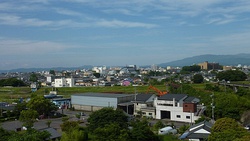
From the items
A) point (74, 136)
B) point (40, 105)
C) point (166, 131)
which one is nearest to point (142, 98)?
point (40, 105)

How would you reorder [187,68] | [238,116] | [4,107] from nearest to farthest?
[238,116], [4,107], [187,68]

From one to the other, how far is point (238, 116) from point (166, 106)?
5291 millimetres

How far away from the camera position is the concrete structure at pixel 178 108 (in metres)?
20.6

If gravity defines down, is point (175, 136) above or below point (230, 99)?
below

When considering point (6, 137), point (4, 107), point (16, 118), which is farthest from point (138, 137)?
A: point (4, 107)

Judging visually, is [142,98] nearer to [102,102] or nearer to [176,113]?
[102,102]

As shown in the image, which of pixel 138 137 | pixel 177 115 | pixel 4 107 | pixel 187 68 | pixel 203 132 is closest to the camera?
pixel 138 137

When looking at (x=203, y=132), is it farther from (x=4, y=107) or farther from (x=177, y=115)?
(x=4, y=107)

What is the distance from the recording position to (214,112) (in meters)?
20.1

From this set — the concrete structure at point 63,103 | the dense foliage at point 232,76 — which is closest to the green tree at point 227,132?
the concrete structure at point 63,103

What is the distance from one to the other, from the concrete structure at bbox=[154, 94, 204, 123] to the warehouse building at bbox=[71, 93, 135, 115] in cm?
331

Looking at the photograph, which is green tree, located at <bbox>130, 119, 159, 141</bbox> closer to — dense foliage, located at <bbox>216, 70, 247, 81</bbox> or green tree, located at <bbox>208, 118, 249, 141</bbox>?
green tree, located at <bbox>208, 118, 249, 141</bbox>

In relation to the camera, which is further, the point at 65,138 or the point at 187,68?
the point at 187,68

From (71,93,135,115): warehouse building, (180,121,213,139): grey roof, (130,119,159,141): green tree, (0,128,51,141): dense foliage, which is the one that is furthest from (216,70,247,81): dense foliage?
(0,128,51,141): dense foliage
